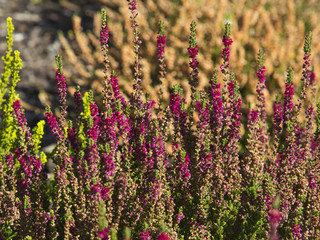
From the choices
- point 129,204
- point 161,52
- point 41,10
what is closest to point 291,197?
point 129,204

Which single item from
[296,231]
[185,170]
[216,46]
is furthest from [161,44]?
[216,46]

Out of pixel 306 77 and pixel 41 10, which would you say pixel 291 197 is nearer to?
pixel 306 77

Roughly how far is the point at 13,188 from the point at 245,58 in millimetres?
3620

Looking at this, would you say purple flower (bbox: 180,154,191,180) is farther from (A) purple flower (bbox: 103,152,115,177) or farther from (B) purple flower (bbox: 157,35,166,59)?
(B) purple flower (bbox: 157,35,166,59)

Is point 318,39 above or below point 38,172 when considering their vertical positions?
above

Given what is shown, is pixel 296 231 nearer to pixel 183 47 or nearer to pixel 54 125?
pixel 54 125

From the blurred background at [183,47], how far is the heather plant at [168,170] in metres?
1.67

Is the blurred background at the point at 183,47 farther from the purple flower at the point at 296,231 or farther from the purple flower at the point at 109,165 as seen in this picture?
the purple flower at the point at 109,165

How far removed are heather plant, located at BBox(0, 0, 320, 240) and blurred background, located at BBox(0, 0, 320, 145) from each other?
167 centimetres

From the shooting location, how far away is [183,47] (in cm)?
497

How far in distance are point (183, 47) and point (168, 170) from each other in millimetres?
2707

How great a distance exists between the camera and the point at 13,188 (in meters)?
2.22

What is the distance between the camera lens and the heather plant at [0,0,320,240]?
218 cm

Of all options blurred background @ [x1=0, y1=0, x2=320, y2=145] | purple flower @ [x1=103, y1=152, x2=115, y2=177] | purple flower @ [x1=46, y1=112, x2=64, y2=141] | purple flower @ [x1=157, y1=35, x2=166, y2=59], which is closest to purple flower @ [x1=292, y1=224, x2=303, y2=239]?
purple flower @ [x1=103, y1=152, x2=115, y2=177]
